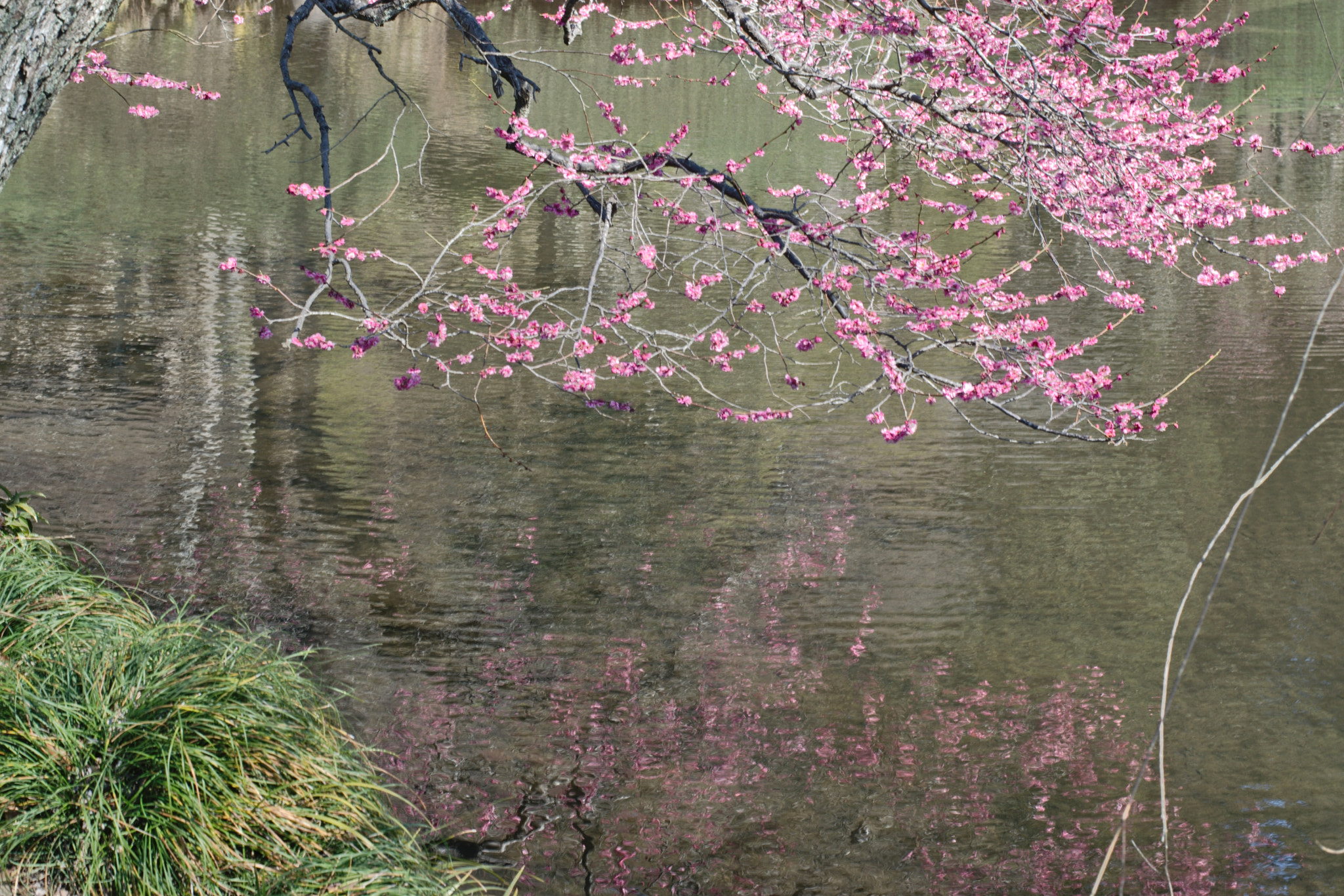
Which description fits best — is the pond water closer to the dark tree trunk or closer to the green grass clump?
the green grass clump

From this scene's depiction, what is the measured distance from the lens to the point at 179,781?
370cm

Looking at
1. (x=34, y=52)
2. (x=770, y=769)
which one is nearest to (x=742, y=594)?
(x=770, y=769)

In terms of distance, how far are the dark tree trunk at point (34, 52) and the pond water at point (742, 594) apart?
9.02ft

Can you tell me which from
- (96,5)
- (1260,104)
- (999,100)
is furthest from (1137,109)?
(1260,104)

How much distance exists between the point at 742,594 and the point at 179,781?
357 cm

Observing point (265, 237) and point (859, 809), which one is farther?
point (265, 237)

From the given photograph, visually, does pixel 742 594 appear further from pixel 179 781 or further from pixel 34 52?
pixel 34 52

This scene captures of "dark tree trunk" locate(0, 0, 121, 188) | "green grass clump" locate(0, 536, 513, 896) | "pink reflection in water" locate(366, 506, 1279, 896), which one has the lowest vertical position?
"pink reflection in water" locate(366, 506, 1279, 896)

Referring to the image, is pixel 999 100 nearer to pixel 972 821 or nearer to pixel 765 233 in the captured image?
pixel 765 233

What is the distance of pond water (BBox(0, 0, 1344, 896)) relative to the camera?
480 cm

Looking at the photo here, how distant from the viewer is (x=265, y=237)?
15055 mm

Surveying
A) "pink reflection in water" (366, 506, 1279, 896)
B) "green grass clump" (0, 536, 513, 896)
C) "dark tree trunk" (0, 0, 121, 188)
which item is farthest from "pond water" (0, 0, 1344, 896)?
"dark tree trunk" (0, 0, 121, 188)

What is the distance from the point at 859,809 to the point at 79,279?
1093 cm

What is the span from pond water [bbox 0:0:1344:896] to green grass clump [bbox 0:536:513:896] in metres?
0.76
